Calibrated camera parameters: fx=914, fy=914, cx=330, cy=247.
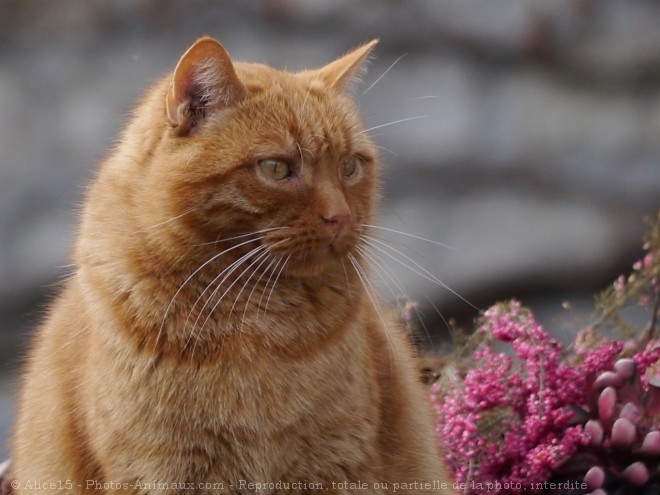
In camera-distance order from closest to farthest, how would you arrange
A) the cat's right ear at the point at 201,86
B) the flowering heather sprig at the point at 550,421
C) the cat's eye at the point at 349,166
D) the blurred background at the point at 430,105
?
1. the cat's right ear at the point at 201,86
2. the cat's eye at the point at 349,166
3. the flowering heather sprig at the point at 550,421
4. the blurred background at the point at 430,105

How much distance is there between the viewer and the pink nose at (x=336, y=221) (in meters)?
1.17

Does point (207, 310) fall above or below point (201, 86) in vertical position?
below

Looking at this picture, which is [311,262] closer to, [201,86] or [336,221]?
[336,221]

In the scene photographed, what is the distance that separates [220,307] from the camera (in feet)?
3.94

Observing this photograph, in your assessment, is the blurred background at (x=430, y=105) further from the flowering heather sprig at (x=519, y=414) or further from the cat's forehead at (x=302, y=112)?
the cat's forehead at (x=302, y=112)

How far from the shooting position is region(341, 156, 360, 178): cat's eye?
1.29 metres

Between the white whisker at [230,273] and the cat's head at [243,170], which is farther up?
the cat's head at [243,170]

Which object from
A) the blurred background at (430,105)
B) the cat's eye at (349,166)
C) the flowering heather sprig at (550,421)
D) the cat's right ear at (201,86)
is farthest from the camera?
the blurred background at (430,105)

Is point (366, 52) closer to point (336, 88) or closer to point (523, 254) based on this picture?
point (336, 88)

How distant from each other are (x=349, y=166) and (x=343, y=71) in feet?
0.52

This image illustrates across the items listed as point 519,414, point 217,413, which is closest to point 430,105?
point 519,414

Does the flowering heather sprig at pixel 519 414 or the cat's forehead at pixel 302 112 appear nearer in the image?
the cat's forehead at pixel 302 112

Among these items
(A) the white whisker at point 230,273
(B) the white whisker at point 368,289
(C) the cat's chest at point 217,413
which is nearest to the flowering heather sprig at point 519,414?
(B) the white whisker at point 368,289

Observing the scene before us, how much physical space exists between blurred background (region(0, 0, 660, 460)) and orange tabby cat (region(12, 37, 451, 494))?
44.7 inches
